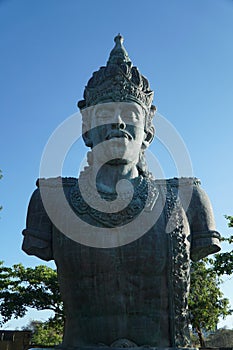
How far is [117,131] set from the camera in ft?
23.3

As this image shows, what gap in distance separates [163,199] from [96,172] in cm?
123

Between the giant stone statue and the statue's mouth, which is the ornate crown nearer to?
the giant stone statue

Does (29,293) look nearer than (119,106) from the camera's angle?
No

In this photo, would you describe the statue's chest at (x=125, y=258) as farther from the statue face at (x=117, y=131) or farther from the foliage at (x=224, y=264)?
the foliage at (x=224, y=264)

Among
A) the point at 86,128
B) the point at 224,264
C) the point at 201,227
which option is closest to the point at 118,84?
the point at 86,128

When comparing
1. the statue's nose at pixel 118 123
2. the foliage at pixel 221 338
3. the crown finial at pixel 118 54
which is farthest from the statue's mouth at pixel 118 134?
the foliage at pixel 221 338

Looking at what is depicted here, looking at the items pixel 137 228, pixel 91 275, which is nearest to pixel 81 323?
pixel 91 275

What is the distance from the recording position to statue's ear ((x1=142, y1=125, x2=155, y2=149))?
7.71 metres

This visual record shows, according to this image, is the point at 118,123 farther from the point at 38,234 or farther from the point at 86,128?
the point at 38,234

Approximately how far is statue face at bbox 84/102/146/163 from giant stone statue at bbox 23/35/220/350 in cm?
2

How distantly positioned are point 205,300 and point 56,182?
21098mm

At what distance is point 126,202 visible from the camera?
665 cm

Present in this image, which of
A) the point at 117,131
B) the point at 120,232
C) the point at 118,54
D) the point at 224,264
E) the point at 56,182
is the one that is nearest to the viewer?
the point at 120,232

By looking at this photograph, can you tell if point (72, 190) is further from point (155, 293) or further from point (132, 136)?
point (155, 293)
